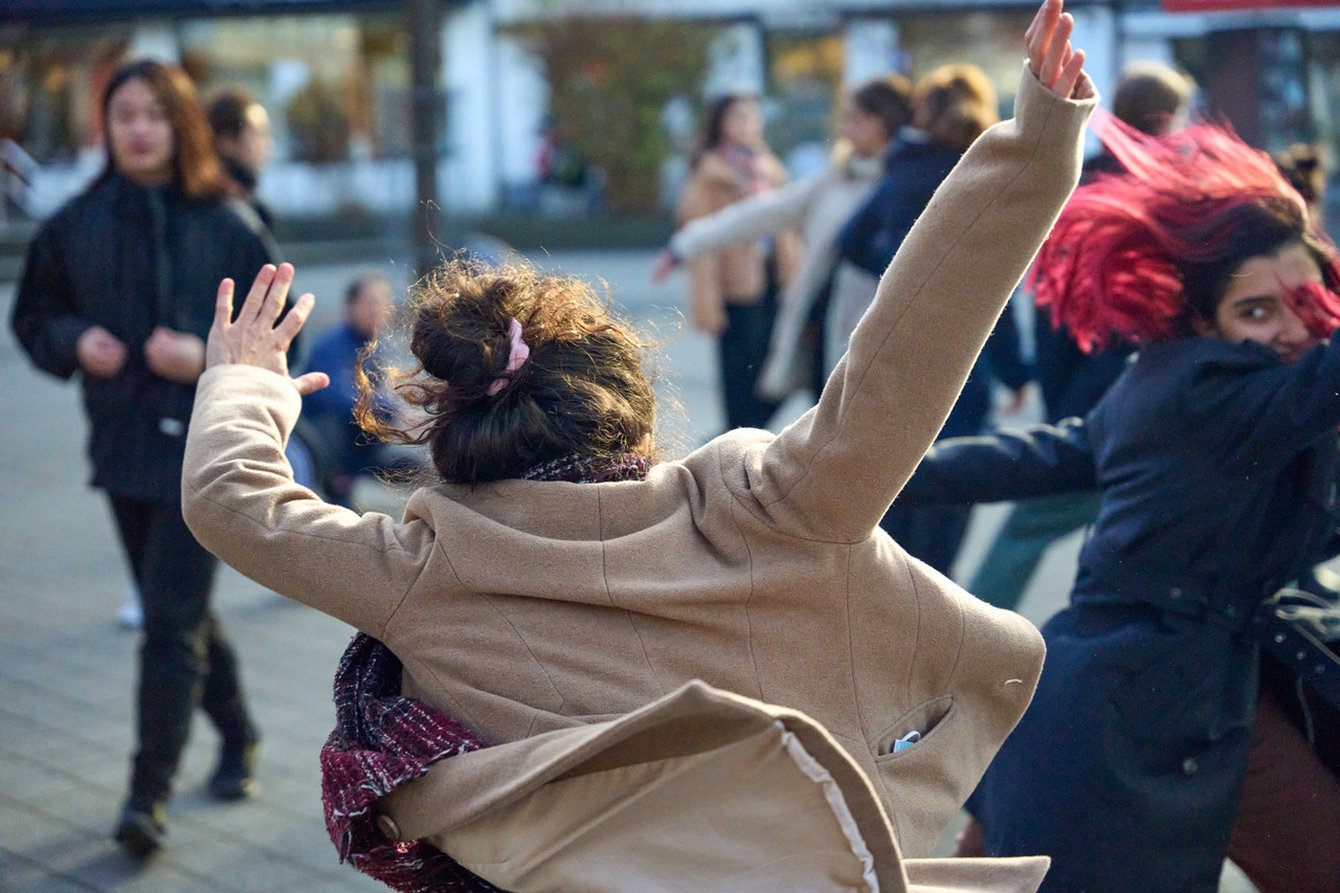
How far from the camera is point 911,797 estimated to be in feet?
5.95

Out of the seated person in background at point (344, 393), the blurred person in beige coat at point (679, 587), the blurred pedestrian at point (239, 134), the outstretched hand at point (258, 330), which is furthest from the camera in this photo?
the seated person in background at point (344, 393)

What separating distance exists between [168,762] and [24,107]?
915 inches

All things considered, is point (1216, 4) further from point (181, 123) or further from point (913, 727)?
point (913, 727)

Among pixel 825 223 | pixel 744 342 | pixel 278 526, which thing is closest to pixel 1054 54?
pixel 278 526

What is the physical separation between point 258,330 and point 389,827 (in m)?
0.80

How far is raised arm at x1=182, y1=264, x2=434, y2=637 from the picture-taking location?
1.78 metres

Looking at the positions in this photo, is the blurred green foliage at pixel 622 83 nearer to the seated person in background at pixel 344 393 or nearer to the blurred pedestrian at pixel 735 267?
the blurred pedestrian at pixel 735 267

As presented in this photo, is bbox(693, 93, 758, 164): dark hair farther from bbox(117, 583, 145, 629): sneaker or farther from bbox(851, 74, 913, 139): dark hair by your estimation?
bbox(117, 583, 145, 629): sneaker

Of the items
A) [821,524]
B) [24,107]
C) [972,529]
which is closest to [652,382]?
[821,524]

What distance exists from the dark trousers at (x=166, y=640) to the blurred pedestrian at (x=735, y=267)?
357 cm

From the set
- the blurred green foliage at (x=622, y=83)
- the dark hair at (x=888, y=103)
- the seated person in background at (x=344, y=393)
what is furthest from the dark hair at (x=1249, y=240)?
the blurred green foliage at (x=622, y=83)

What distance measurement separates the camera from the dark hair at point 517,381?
71.7 inches

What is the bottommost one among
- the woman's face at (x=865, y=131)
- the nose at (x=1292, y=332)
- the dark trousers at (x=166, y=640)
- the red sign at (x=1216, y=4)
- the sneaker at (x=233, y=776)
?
the sneaker at (x=233, y=776)

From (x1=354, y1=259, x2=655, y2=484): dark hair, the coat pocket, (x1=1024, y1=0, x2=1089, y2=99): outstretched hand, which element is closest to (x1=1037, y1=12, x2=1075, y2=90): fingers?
(x1=1024, y1=0, x2=1089, y2=99): outstretched hand
